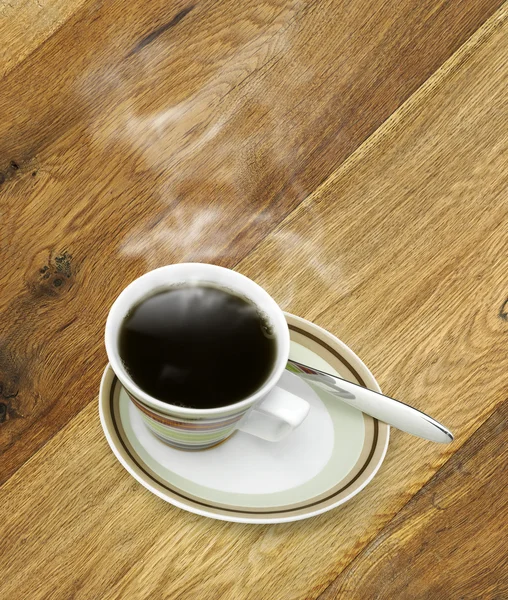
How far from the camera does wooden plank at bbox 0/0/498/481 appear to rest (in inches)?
26.1

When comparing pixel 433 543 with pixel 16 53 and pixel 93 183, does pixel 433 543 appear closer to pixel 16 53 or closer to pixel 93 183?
pixel 93 183

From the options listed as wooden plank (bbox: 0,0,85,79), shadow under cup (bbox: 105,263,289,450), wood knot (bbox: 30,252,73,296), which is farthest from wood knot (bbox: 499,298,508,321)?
wooden plank (bbox: 0,0,85,79)

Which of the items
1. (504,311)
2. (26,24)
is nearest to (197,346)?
(504,311)

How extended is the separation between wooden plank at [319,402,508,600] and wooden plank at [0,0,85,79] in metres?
0.57

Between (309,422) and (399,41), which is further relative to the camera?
(399,41)

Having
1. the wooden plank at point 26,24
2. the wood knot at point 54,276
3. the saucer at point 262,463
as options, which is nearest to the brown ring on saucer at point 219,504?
the saucer at point 262,463

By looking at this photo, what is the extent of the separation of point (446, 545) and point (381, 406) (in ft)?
0.41

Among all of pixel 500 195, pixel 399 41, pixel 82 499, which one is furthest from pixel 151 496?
pixel 399 41

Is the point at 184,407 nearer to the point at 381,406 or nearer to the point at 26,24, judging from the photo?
the point at 381,406

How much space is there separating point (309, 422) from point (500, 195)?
0.31m

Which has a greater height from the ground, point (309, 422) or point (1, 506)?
point (1, 506)

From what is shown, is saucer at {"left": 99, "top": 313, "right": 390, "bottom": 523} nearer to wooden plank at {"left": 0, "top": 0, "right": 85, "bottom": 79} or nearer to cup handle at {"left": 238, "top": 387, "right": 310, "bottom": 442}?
cup handle at {"left": 238, "top": 387, "right": 310, "bottom": 442}

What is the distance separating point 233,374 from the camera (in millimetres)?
552

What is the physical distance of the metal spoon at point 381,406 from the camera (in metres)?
0.55
